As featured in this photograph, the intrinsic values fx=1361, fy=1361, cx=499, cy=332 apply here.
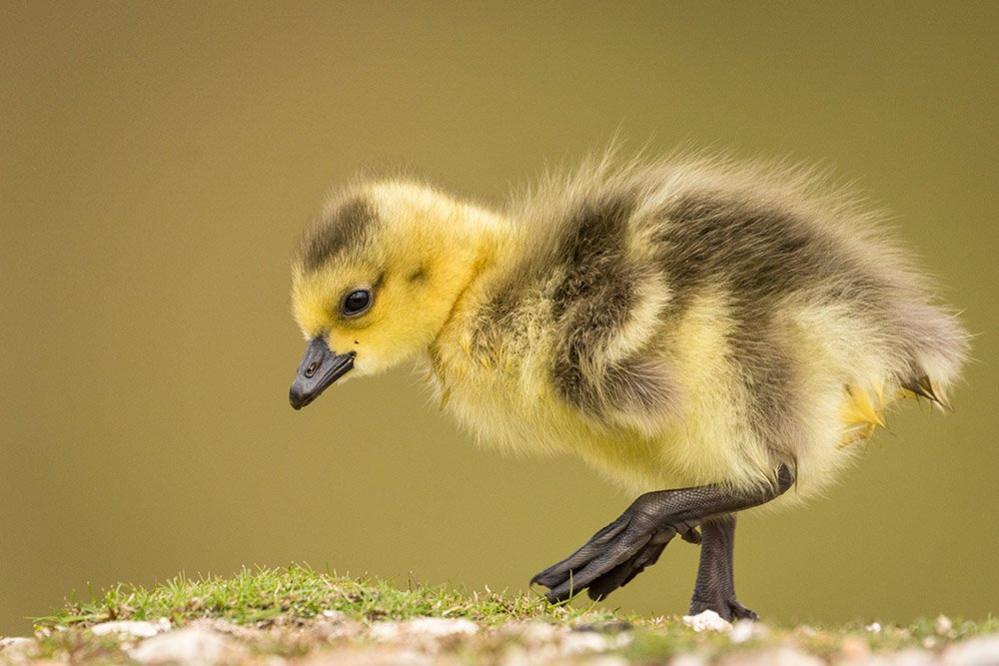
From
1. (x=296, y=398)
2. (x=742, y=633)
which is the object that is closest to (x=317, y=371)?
(x=296, y=398)

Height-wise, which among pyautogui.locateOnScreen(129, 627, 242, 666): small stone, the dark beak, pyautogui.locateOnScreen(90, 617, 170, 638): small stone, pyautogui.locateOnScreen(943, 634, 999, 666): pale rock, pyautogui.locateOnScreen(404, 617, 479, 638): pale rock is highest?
the dark beak

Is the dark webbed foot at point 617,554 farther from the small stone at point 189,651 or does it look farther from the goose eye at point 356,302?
the small stone at point 189,651

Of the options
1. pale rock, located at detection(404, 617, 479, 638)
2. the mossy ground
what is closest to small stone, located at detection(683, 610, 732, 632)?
the mossy ground

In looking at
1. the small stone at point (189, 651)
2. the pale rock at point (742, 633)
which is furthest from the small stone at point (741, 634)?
the small stone at point (189, 651)

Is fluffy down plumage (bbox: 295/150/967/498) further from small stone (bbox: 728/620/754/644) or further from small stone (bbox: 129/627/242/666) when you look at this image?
small stone (bbox: 129/627/242/666)

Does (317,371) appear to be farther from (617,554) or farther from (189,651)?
(189,651)

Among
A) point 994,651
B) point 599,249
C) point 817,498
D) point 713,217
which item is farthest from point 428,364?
point 994,651
